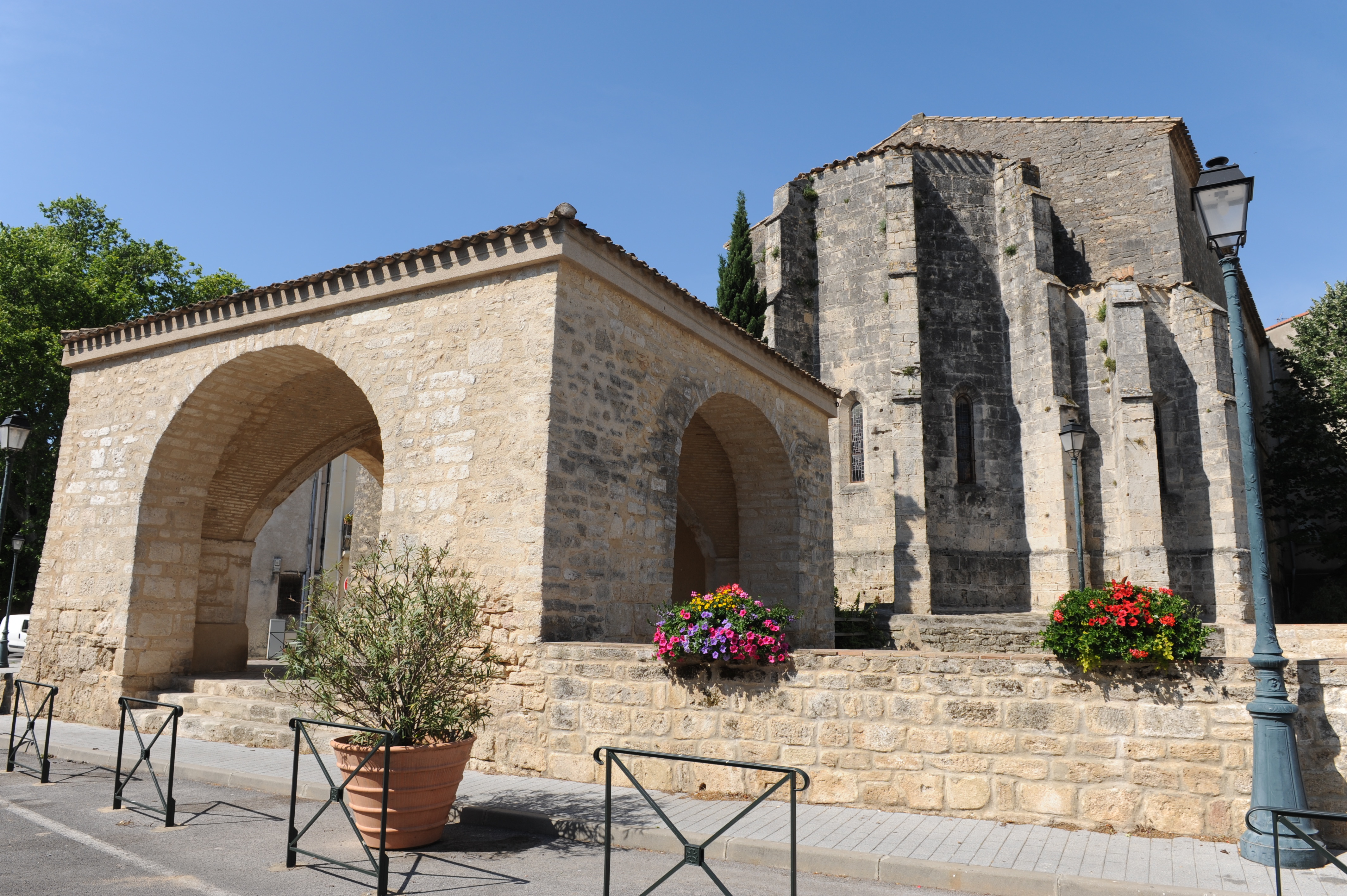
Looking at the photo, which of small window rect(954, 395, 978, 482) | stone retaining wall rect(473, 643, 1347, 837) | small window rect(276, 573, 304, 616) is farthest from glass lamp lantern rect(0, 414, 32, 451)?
small window rect(954, 395, 978, 482)

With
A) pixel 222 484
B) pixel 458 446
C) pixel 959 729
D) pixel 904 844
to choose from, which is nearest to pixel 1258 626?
pixel 959 729

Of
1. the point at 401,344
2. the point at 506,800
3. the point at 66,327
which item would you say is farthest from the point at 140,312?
the point at 506,800

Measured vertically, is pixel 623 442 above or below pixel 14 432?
below

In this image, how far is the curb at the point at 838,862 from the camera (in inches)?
180

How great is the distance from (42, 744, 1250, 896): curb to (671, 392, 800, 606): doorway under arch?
593 cm

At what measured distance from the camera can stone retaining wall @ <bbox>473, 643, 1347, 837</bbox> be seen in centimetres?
548

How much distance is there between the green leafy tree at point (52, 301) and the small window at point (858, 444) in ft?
61.3

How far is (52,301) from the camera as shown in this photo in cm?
2311

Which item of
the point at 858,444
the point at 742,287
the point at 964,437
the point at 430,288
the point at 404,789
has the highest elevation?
the point at 742,287

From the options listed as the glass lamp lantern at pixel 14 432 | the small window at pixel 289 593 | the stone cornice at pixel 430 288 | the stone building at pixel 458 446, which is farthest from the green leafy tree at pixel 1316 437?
the glass lamp lantern at pixel 14 432

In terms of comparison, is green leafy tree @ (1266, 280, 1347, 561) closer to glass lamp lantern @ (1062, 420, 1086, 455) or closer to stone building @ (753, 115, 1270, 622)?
stone building @ (753, 115, 1270, 622)

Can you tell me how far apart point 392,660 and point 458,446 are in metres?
3.32

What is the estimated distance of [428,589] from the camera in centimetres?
647

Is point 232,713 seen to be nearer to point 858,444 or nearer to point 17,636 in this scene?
point 858,444
